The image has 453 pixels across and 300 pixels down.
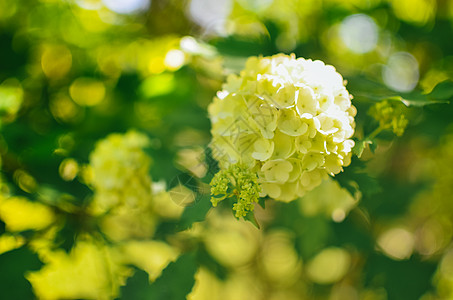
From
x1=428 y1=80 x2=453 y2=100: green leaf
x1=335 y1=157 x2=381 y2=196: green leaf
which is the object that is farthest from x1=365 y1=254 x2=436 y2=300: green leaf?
x1=428 y1=80 x2=453 y2=100: green leaf

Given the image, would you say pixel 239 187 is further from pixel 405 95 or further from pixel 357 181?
pixel 405 95

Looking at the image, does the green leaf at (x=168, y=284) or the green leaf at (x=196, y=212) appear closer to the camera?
the green leaf at (x=196, y=212)

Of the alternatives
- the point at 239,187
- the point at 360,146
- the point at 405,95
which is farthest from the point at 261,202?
the point at 405,95

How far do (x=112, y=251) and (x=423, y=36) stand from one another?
164cm

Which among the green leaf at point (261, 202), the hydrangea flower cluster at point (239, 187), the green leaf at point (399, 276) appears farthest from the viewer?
the green leaf at point (399, 276)

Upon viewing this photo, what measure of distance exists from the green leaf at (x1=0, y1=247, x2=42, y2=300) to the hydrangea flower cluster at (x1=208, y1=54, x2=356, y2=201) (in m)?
0.80

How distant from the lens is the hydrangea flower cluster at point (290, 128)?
2.50ft

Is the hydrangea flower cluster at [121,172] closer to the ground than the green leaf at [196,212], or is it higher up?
closer to the ground

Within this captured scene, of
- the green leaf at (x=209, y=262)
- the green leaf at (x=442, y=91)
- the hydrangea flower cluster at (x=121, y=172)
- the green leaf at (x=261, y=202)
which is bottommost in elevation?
the green leaf at (x=209, y=262)

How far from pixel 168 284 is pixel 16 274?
0.49m

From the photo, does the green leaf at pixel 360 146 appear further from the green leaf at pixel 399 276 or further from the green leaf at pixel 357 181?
the green leaf at pixel 399 276

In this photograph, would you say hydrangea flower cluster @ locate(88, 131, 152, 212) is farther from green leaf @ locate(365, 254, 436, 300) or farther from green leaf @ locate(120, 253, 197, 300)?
green leaf @ locate(365, 254, 436, 300)

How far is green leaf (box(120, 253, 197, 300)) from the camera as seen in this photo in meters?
1.10

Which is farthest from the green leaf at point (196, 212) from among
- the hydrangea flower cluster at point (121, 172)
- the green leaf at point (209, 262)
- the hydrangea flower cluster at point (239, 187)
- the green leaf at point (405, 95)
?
the green leaf at point (209, 262)
